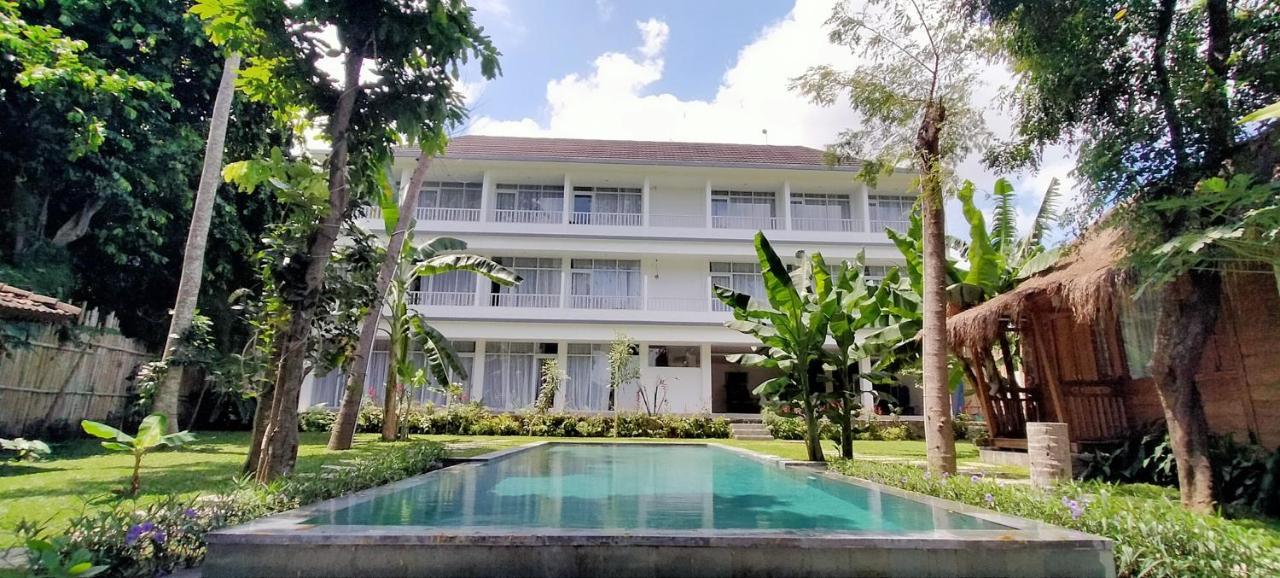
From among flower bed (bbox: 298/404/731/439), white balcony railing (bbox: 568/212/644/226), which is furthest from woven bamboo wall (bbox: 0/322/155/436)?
white balcony railing (bbox: 568/212/644/226)

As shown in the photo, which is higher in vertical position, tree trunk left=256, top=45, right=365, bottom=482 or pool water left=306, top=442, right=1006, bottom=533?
tree trunk left=256, top=45, right=365, bottom=482

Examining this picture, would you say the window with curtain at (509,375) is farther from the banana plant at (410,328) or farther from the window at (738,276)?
the window at (738,276)

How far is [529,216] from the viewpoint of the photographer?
24.3 m

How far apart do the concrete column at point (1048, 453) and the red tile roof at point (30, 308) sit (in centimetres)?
1141

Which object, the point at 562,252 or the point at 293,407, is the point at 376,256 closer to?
the point at 293,407

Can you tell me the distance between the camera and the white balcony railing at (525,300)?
23141 mm

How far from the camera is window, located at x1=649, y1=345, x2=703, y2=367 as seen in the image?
24.1 m

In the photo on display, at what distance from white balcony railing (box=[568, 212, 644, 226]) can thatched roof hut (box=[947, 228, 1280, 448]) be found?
14123 mm

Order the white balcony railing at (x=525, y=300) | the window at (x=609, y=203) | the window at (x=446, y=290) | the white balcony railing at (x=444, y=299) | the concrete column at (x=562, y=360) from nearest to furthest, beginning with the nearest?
the concrete column at (x=562, y=360) → the white balcony railing at (x=444, y=299) → the window at (x=446, y=290) → the white balcony railing at (x=525, y=300) → the window at (x=609, y=203)

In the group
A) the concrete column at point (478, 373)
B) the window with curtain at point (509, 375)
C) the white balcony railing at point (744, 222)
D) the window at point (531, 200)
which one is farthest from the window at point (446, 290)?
the white balcony railing at point (744, 222)

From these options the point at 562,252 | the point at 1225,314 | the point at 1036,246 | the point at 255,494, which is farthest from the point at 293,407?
the point at 562,252

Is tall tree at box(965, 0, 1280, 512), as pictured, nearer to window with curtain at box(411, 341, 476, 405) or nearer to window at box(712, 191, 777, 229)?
window at box(712, 191, 777, 229)

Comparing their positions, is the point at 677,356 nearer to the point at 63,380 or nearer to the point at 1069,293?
the point at 1069,293

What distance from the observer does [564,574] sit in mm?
3648
